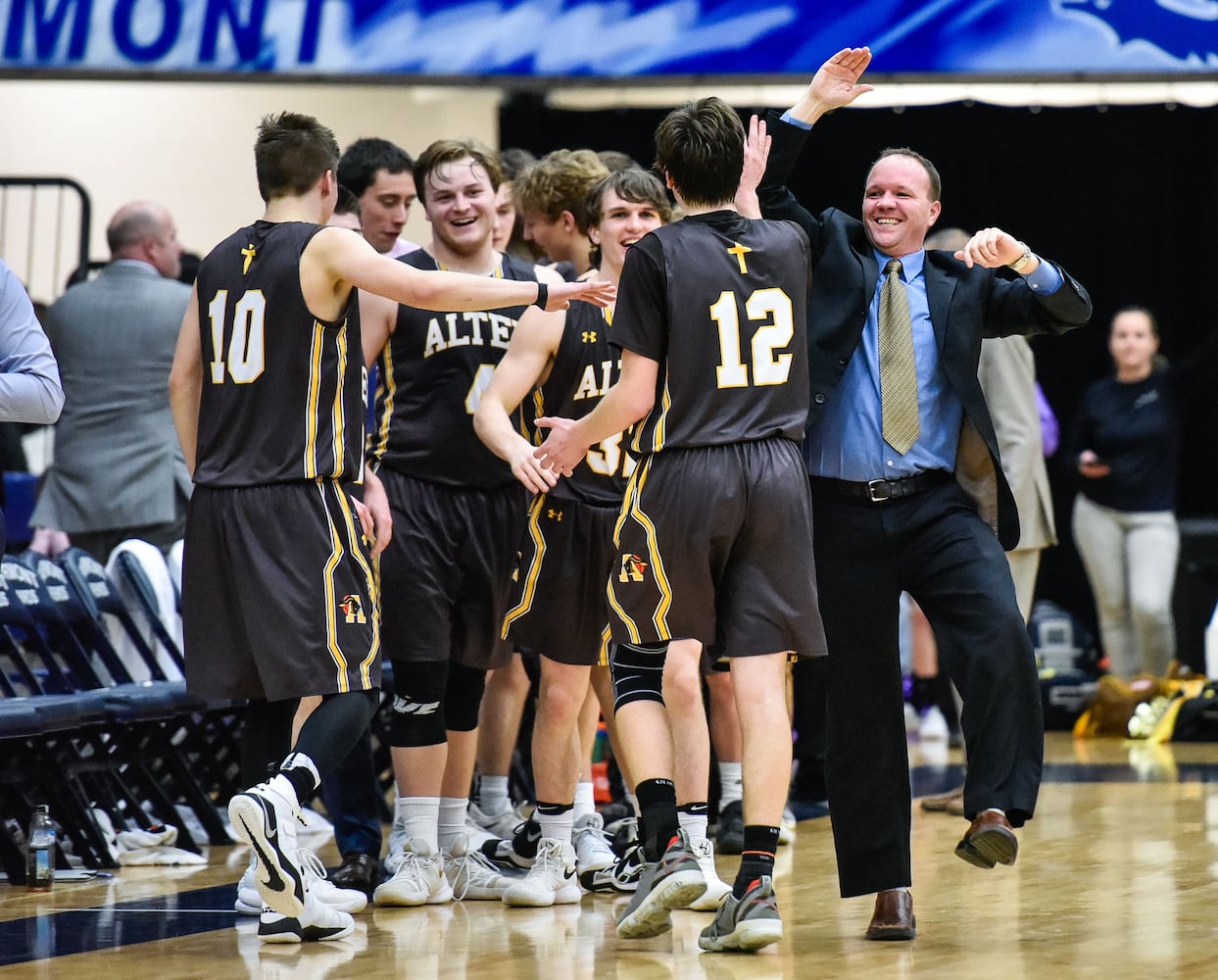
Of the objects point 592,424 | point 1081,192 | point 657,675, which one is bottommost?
point 657,675

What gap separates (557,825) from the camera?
5.28 meters

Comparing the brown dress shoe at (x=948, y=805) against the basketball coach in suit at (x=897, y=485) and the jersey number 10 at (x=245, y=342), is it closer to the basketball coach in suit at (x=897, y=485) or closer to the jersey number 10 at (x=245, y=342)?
the basketball coach in suit at (x=897, y=485)

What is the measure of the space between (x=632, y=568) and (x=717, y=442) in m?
0.34

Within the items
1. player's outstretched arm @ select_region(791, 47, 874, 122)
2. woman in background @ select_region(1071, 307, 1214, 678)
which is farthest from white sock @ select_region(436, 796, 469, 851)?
woman in background @ select_region(1071, 307, 1214, 678)

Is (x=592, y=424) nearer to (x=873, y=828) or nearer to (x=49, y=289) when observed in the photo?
(x=873, y=828)

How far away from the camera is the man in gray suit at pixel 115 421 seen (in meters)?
7.23

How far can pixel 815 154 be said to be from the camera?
11789mm

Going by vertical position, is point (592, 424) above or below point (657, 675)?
above

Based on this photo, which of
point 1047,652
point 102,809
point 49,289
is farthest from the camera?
point 49,289

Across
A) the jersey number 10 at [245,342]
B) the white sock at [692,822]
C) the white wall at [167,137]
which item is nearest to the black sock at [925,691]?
the white wall at [167,137]

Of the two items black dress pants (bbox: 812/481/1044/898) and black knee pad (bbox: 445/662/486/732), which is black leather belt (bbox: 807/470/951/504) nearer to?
black dress pants (bbox: 812/481/1044/898)

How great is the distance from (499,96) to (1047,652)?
172 inches

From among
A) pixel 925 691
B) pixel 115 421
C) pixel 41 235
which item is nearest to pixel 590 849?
pixel 115 421

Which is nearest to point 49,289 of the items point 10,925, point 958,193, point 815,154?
point 815,154
